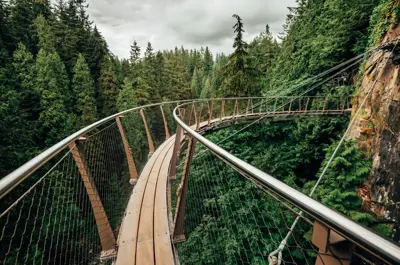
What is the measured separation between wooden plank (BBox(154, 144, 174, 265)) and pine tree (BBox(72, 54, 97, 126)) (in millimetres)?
21658

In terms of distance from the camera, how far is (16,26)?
75.0 feet

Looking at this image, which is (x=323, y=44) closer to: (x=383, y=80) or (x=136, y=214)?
(x=383, y=80)

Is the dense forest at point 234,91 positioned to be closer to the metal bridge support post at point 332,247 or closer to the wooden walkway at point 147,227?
the metal bridge support post at point 332,247

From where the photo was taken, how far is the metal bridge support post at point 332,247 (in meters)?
0.63

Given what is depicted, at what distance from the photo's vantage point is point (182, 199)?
2.08 metres

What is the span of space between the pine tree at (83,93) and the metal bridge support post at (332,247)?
→ 2427 cm

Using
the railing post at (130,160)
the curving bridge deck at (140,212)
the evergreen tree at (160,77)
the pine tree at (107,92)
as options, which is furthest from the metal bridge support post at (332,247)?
the evergreen tree at (160,77)

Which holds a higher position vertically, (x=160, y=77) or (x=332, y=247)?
(x=160, y=77)

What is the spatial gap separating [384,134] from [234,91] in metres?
10.7

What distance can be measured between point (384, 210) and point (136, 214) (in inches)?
298

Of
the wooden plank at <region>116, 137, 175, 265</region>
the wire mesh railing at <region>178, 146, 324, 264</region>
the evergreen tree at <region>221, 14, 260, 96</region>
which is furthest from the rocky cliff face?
the evergreen tree at <region>221, 14, 260, 96</region>

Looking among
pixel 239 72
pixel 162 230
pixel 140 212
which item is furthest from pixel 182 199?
pixel 239 72

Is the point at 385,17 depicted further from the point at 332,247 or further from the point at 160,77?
the point at 160,77

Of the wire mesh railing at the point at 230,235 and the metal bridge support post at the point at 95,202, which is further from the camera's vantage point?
the wire mesh railing at the point at 230,235
